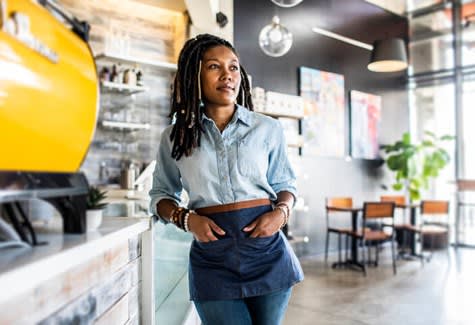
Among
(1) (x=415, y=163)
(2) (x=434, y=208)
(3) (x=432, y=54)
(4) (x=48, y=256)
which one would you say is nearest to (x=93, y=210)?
→ (4) (x=48, y=256)

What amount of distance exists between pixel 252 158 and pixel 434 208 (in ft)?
18.4

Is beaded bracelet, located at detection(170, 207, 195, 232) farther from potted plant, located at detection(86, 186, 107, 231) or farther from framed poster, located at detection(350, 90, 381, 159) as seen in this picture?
framed poster, located at detection(350, 90, 381, 159)

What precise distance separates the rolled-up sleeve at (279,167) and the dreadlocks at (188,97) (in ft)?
0.78

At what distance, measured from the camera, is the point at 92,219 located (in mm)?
902

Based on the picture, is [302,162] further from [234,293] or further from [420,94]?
[234,293]

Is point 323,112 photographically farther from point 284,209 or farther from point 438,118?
point 284,209

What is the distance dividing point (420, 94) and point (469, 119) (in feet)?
3.40

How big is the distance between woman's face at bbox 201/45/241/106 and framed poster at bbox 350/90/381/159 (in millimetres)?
6012

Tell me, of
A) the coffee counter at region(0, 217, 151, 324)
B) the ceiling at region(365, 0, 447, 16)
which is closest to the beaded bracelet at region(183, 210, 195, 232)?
the coffee counter at region(0, 217, 151, 324)

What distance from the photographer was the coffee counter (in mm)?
573

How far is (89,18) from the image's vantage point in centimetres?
481

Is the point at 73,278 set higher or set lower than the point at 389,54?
lower

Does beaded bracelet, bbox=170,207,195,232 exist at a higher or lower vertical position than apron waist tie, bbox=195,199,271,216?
lower

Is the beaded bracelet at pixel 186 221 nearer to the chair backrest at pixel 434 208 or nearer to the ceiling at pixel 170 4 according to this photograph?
the ceiling at pixel 170 4
